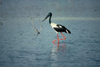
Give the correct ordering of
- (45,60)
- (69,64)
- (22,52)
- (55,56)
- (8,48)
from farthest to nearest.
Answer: (8,48), (22,52), (55,56), (45,60), (69,64)

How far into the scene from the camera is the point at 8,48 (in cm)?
1129

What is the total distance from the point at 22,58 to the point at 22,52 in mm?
1132

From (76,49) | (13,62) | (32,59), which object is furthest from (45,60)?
(76,49)

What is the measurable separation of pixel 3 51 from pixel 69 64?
3.40m

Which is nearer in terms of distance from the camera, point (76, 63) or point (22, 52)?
point (76, 63)

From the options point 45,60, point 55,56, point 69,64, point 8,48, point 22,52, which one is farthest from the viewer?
point 8,48

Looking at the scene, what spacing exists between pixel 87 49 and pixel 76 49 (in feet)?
1.56

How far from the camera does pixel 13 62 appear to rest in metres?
8.69

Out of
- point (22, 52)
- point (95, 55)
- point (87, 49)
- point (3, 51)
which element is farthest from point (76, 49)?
point (3, 51)

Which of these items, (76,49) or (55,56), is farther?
(76,49)

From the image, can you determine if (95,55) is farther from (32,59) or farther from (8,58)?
(8,58)

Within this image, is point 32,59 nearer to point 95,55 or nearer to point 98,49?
point 95,55

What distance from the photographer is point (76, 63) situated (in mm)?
8492

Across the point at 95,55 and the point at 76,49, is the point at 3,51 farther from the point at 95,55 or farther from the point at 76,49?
the point at 95,55
